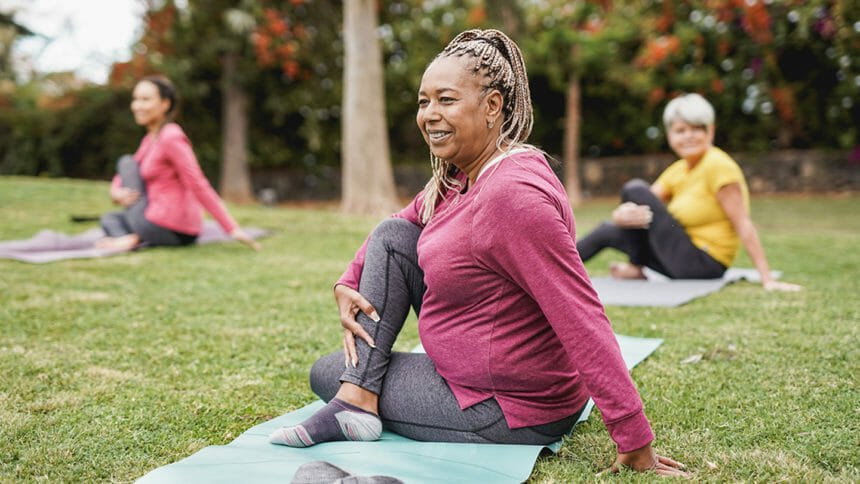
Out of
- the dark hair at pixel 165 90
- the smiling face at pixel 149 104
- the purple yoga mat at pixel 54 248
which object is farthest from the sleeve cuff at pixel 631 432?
the dark hair at pixel 165 90

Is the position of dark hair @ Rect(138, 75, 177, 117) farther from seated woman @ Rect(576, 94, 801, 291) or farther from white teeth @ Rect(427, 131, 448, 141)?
white teeth @ Rect(427, 131, 448, 141)

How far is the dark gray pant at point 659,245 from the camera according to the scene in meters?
5.07

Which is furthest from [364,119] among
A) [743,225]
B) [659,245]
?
[743,225]

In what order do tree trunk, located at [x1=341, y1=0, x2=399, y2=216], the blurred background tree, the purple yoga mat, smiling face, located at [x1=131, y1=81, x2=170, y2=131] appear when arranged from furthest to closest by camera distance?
the blurred background tree
tree trunk, located at [x1=341, y1=0, x2=399, y2=216]
smiling face, located at [x1=131, y1=81, x2=170, y2=131]
the purple yoga mat

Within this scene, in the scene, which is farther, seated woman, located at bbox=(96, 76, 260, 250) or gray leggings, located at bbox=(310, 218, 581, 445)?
seated woman, located at bbox=(96, 76, 260, 250)

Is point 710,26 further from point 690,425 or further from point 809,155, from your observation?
point 690,425

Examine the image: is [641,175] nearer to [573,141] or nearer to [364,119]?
[573,141]

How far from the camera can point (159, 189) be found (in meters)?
6.60

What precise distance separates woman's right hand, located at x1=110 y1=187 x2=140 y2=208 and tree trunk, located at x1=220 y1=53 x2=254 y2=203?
37.0ft

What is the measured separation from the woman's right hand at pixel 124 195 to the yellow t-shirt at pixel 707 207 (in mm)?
4945

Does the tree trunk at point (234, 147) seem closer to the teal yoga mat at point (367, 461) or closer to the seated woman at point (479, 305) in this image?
the seated woman at point (479, 305)

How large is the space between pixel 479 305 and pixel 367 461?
597 millimetres

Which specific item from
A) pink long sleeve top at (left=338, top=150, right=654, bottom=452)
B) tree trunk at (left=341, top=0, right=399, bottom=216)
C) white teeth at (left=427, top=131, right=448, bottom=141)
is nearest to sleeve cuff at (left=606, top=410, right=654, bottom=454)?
pink long sleeve top at (left=338, top=150, right=654, bottom=452)

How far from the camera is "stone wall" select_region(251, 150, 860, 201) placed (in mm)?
16984
